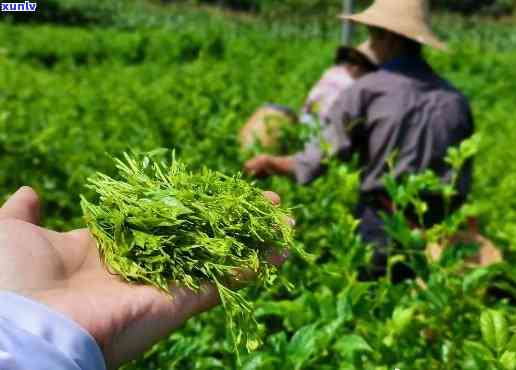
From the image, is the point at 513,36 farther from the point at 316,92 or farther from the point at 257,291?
the point at 257,291

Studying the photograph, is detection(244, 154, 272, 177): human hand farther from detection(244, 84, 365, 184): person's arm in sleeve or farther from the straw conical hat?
the straw conical hat

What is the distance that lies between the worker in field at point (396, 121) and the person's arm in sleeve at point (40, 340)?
6.20 feet

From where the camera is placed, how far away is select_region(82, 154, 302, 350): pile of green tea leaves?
140 centimetres

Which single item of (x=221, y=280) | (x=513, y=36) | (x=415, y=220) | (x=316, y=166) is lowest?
(x=513, y=36)

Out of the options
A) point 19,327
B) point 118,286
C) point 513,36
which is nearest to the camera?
point 19,327

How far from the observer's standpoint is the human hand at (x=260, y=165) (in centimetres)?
309

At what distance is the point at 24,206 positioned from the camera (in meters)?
1.68

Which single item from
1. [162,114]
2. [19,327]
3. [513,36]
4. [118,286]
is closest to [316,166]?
[162,114]

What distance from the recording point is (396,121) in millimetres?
3131

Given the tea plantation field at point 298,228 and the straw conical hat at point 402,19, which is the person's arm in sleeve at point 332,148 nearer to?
the tea plantation field at point 298,228

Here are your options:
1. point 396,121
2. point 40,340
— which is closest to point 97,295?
point 40,340

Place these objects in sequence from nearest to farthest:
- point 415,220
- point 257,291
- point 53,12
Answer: point 257,291 < point 415,220 < point 53,12

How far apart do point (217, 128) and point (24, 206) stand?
1.48 m

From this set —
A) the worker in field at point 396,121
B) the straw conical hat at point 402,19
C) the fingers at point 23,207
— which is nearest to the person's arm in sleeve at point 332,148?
the worker in field at point 396,121
